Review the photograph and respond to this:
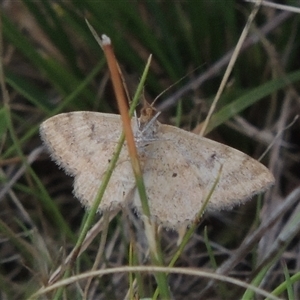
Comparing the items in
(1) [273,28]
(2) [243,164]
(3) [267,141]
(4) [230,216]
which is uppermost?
(1) [273,28]

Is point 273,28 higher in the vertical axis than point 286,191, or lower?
higher

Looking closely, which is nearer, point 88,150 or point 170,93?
point 88,150

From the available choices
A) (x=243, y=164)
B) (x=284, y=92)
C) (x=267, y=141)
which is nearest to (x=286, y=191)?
(x=267, y=141)

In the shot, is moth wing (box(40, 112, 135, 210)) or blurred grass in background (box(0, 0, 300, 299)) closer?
moth wing (box(40, 112, 135, 210))

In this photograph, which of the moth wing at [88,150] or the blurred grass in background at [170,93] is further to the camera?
the blurred grass in background at [170,93]

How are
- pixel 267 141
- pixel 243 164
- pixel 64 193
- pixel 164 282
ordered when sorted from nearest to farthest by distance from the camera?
1. pixel 164 282
2. pixel 243 164
3. pixel 267 141
4. pixel 64 193

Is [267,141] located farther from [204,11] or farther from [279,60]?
[204,11]

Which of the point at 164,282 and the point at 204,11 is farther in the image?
the point at 204,11

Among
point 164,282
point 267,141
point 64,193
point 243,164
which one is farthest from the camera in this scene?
point 64,193
